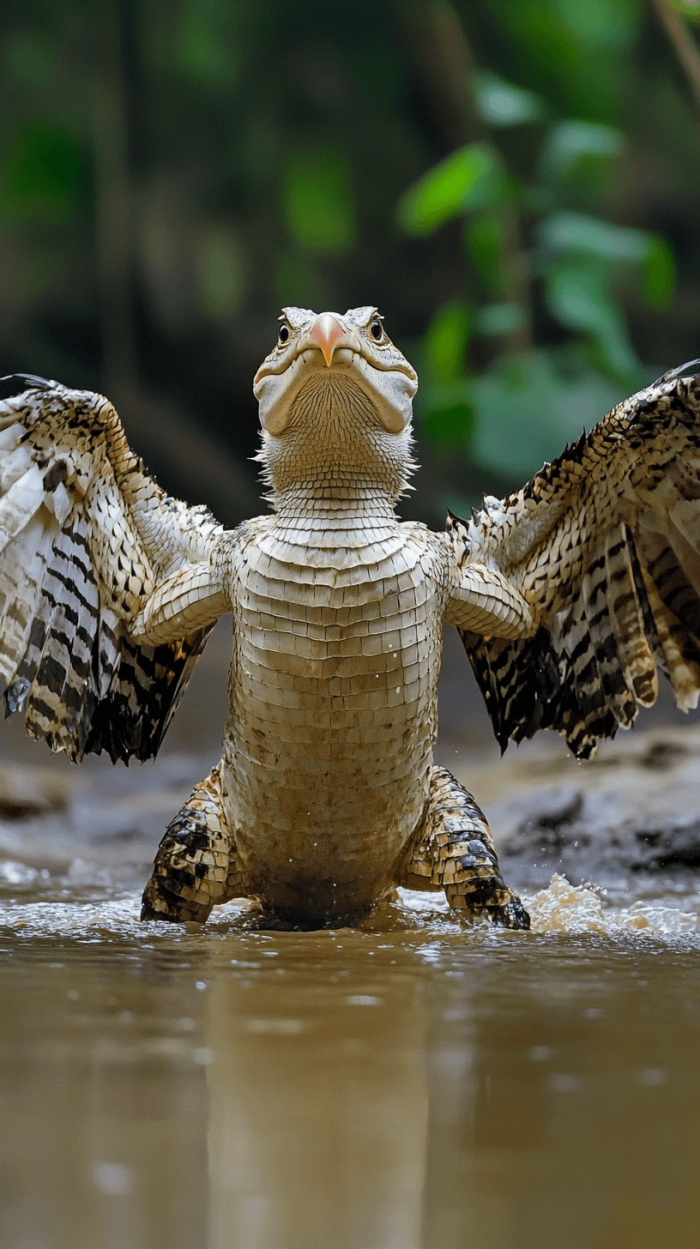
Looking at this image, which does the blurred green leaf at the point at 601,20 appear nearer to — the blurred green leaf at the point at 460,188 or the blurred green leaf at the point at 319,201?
the blurred green leaf at the point at 319,201

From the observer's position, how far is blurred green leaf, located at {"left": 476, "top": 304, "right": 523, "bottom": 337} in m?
8.16

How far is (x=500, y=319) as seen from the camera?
8203 millimetres

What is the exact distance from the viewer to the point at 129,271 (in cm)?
932

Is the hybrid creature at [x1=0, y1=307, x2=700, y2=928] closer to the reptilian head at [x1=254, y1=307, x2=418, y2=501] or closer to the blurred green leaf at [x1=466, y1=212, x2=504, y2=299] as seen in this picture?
the reptilian head at [x1=254, y1=307, x2=418, y2=501]

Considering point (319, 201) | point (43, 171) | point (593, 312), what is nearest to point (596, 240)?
point (593, 312)

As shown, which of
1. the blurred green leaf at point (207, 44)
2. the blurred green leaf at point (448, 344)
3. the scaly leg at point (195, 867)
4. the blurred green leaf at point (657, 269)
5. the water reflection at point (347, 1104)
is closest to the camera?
the water reflection at point (347, 1104)

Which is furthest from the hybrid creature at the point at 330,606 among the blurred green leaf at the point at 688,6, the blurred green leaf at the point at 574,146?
the blurred green leaf at the point at 688,6

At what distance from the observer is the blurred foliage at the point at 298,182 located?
9242mm

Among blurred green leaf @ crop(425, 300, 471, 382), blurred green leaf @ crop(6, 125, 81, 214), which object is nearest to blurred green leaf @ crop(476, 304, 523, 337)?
blurred green leaf @ crop(425, 300, 471, 382)

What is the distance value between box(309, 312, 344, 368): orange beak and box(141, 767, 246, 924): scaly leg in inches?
58.1

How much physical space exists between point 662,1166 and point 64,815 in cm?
472

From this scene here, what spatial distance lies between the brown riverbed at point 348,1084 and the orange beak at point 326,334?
154 cm

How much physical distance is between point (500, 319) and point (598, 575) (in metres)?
4.67

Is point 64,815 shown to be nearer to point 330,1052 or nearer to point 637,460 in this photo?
point 637,460
